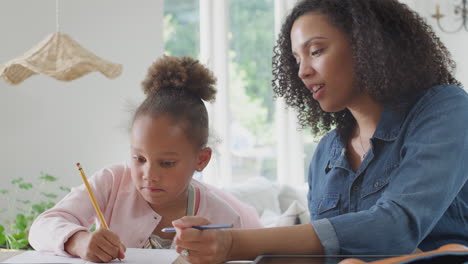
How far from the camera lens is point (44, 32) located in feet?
9.59

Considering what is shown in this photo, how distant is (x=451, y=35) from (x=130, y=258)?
4.74 metres

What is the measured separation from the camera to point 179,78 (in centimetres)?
142

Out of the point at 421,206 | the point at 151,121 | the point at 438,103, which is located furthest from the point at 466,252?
the point at 151,121

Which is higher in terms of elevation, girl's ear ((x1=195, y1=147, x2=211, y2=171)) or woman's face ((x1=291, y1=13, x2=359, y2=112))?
woman's face ((x1=291, y1=13, x2=359, y2=112))

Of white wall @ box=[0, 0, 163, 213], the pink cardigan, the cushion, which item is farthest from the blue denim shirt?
the cushion

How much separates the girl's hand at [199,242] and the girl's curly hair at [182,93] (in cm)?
50

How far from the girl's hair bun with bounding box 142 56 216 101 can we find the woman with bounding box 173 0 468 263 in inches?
9.1

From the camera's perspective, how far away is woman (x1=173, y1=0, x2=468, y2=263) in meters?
0.92

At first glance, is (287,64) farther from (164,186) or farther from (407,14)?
(164,186)

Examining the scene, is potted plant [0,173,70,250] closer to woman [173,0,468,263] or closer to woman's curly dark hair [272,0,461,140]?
woman [173,0,468,263]

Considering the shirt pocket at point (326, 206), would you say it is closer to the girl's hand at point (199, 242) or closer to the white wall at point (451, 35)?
the girl's hand at point (199, 242)

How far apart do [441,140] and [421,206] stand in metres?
0.14

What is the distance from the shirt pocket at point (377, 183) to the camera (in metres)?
1.14

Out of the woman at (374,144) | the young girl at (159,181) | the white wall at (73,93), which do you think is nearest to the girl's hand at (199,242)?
the woman at (374,144)
